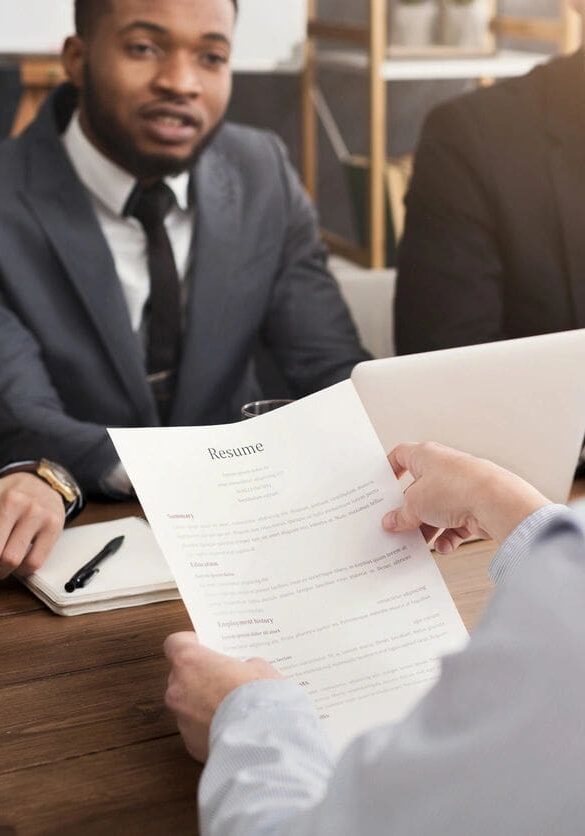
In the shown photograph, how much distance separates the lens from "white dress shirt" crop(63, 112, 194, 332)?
213 cm

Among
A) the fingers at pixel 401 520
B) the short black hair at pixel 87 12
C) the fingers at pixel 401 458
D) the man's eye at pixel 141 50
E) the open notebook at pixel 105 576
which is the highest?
the short black hair at pixel 87 12

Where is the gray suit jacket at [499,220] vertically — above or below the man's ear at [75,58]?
below

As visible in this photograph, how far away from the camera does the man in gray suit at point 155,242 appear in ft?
6.68

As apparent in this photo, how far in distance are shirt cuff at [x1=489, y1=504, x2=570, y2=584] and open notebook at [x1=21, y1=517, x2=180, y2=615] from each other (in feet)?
1.38

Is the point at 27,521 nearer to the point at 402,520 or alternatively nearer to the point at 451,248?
the point at 402,520

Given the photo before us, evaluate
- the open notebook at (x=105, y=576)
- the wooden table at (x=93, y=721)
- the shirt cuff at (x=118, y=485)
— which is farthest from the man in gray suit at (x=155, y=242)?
the wooden table at (x=93, y=721)

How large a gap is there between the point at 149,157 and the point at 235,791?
1.58 metres

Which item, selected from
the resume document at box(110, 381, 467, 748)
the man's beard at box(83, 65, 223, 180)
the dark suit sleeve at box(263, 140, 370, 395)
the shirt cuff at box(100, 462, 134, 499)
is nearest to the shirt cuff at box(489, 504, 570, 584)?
the resume document at box(110, 381, 467, 748)

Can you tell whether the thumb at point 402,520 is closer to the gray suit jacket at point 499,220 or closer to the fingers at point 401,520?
the fingers at point 401,520

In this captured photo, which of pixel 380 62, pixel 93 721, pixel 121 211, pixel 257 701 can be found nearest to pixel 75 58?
pixel 121 211

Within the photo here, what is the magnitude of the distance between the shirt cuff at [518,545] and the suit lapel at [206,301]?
1262 mm

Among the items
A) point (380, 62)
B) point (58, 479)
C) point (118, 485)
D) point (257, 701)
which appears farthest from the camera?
point (380, 62)

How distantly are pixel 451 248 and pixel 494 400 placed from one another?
3.28ft

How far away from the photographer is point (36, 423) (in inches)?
71.2
